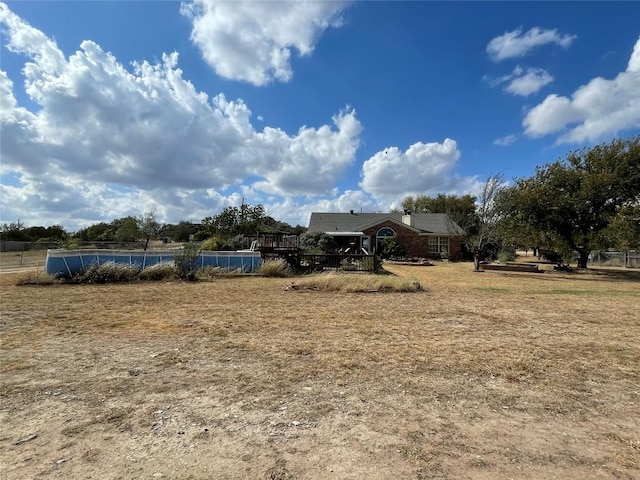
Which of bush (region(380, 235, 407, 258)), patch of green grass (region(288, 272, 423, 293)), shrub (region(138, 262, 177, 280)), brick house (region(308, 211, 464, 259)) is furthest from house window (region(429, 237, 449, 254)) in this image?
shrub (region(138, 262, 177, 280))

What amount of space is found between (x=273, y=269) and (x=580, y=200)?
1684 cm

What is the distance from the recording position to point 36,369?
450 centimetres

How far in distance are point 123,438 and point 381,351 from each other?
3.42 meters

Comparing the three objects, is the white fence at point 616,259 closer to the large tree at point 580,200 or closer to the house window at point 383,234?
the large tree at point 580,200

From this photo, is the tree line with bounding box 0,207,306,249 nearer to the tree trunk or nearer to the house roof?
the house roof

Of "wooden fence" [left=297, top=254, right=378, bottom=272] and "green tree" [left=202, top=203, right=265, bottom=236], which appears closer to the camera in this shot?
"wooden fence" [left=297, top=254, right=378, bottom=272]

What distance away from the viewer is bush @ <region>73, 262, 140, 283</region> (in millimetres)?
13367

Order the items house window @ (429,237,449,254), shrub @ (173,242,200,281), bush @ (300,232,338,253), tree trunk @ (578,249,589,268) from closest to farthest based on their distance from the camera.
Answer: shrub @ (173,242,200,281), tree trunk @ (578,249,589,268), bush @ (300,232,338,253), house window @ (429,237,449,254)

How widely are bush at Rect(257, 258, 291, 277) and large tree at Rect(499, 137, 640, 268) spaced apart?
43.1ft

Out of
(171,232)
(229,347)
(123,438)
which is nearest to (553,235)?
(229,347)

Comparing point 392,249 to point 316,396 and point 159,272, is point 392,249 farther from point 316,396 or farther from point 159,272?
point 316,396

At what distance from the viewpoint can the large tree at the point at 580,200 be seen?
1936cm

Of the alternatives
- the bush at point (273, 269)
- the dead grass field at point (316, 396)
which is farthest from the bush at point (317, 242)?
the dead grass field at point (316, 396)

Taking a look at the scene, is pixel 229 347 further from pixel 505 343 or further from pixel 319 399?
pixel 505 343
